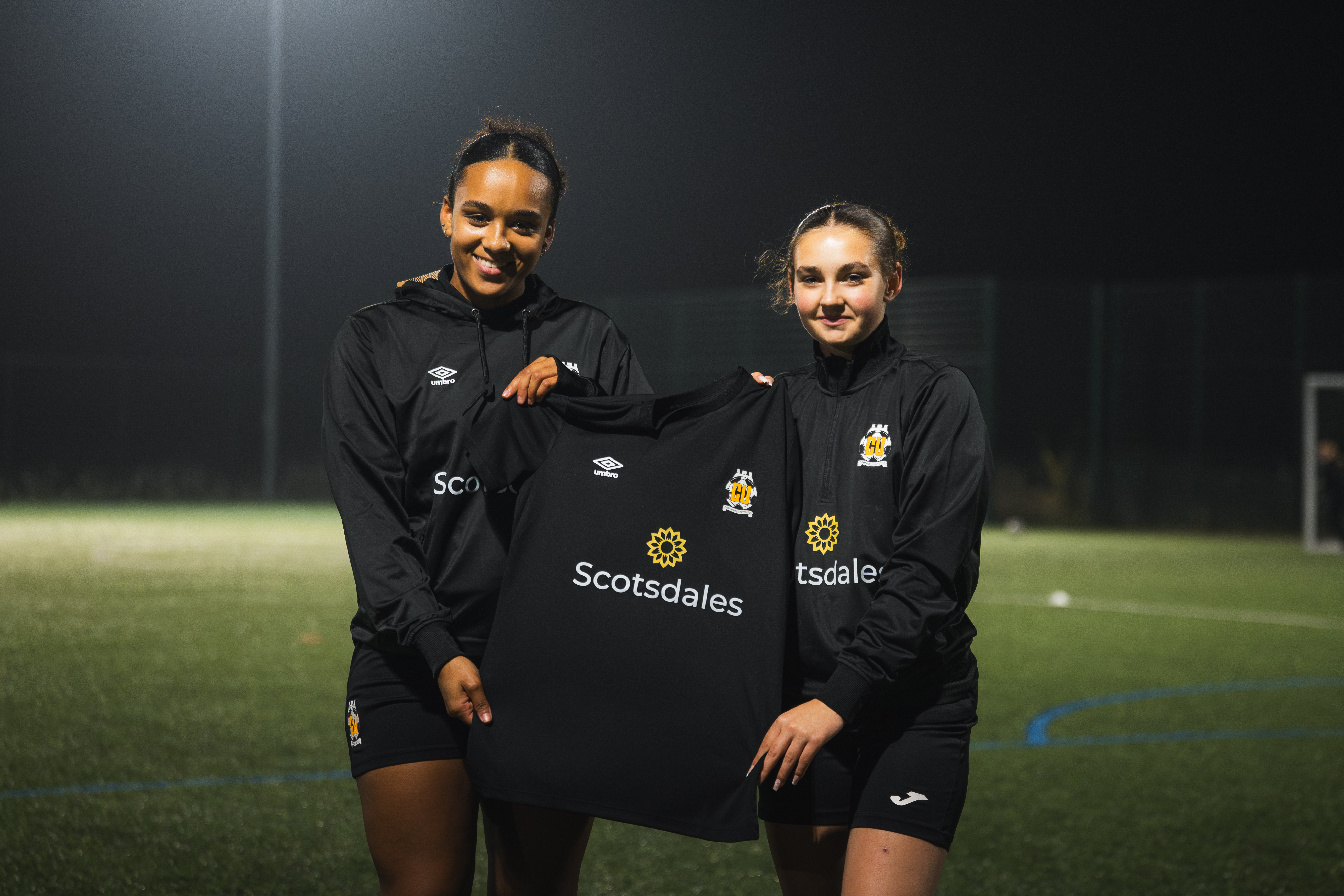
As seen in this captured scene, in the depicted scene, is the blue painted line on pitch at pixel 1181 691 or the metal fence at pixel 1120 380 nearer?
the blue painted line on pitch at pixel 1181 691

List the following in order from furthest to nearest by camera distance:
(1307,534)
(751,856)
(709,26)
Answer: (709,26)
(1307,534)
(751,856)

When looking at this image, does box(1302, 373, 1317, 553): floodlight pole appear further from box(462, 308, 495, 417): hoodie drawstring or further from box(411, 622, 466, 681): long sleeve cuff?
box(411, 622, 466, 681): long sleeve cuff

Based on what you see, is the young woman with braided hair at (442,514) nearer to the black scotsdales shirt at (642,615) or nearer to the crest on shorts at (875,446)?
the black scotsdales shirt at (642,615)

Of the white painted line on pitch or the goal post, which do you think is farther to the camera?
the goal post

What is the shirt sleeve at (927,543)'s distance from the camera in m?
2.30

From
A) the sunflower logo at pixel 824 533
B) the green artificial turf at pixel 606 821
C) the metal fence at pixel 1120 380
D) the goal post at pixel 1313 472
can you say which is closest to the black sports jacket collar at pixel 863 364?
the sunflower logo at pixel 824 533

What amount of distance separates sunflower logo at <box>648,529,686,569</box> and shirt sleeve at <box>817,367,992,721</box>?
32 centimetres

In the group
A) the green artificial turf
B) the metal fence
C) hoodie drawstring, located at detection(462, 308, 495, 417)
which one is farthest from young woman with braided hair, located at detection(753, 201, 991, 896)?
the metal fence

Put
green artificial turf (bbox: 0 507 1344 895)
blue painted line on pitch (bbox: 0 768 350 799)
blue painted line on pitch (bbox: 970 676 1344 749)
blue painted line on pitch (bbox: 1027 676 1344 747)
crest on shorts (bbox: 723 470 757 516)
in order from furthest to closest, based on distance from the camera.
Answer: blue painted line on pitch (bbox: 1027 676 1344 747), blue painted line on pitch (bbox: 970 676 1344 749), blue painted line on pitch (bbox: 0 768 350 799), green artificial turf (bbox: 0 507 1344 895), crest on shorts (bbox: 723 470 757 516)

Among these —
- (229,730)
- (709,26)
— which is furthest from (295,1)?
(229,730)

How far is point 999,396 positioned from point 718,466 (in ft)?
66.1

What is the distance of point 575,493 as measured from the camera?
8.04 ft

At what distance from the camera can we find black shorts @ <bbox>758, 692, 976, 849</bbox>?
96.0 inches

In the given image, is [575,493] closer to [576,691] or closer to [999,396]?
[576,691]
